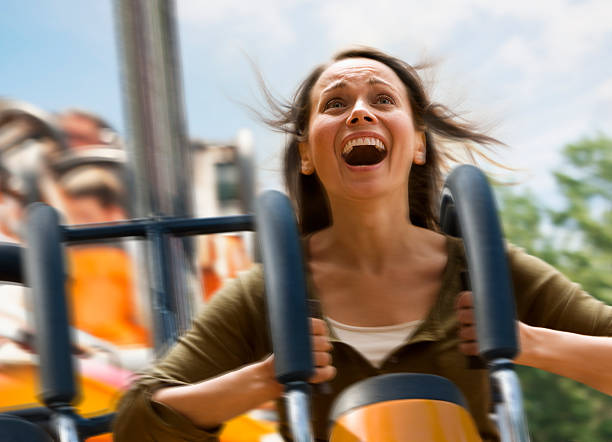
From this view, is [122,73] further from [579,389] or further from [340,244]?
[579,389]

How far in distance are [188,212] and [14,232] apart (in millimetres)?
2357

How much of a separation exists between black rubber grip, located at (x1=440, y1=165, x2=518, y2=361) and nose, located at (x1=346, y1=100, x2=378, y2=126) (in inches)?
6.3

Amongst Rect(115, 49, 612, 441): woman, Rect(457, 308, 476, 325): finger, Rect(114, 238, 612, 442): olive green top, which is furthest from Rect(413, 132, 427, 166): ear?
Rect(457, 308, 476, 325): finger

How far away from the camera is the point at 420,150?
0.75 m

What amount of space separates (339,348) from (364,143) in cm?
16

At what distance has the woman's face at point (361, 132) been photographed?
651mm

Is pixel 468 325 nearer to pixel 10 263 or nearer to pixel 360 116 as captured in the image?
pixel 360 116

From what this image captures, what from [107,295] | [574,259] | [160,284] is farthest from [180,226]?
[574,259]

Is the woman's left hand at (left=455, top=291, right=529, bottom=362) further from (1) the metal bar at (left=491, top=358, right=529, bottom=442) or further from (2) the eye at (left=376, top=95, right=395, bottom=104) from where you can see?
(2) the eye at (left=376, top=95, right=395, bottom=104)

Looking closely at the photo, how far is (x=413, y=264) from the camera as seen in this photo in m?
0.70

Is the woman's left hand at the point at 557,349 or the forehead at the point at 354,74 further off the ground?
the forehead at the point at 354,74

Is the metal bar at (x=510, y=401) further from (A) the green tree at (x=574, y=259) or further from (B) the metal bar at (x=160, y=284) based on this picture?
(A) the green tree at (x=574, y=259)

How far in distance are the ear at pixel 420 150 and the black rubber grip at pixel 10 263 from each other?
14.4 inches

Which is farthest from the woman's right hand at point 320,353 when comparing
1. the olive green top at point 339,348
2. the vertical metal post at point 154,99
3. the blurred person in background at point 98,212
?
the blurred person in background at point 98,212
